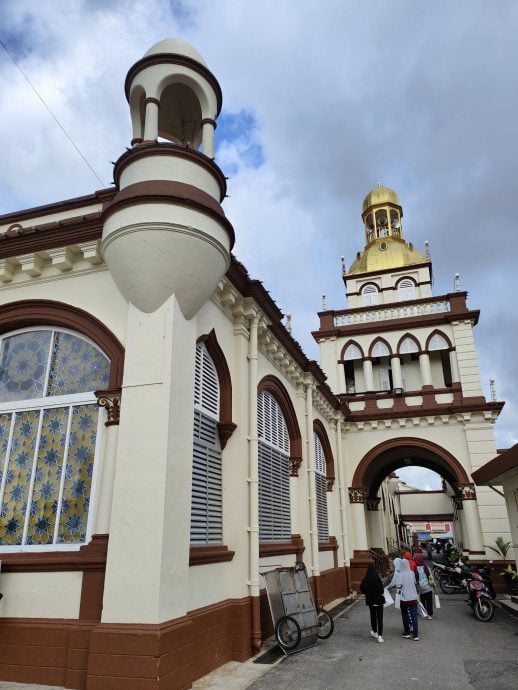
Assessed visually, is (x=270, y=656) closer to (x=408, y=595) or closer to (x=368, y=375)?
(x=408, y=595)

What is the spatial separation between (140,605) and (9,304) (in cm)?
492

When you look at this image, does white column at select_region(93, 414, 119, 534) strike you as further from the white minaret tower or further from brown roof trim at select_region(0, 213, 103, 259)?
brown roof trim at select_region(0, 213, 103, 259)

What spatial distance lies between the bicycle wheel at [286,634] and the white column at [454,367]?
43.7 ft

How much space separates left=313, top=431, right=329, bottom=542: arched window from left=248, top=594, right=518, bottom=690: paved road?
3.68 metres

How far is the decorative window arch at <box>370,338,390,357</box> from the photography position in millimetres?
21109

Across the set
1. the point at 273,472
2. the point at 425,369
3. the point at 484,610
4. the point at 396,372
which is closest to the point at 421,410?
the point at 425,369

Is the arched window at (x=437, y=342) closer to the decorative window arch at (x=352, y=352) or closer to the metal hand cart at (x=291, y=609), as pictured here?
the decorative window arch at (x=352, y=352)

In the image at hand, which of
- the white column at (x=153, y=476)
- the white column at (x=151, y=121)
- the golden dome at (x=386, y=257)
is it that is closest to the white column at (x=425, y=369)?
the golden dome at (x=386, y=257)

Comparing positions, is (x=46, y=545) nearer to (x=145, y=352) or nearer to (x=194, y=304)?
(x=145, y=352)

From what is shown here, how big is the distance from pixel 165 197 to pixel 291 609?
6.46 metres

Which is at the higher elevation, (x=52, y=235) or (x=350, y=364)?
(x=350, y=364)

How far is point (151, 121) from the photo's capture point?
8.03m

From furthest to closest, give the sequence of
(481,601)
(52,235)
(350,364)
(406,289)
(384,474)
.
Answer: (406,289) → (384,474) → (350,364) → (481,601) → (52,235)

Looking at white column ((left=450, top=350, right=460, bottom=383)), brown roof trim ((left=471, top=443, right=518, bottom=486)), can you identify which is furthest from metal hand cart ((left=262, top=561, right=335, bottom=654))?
white column ((left=450, top=350, right=460, bottom=383))
